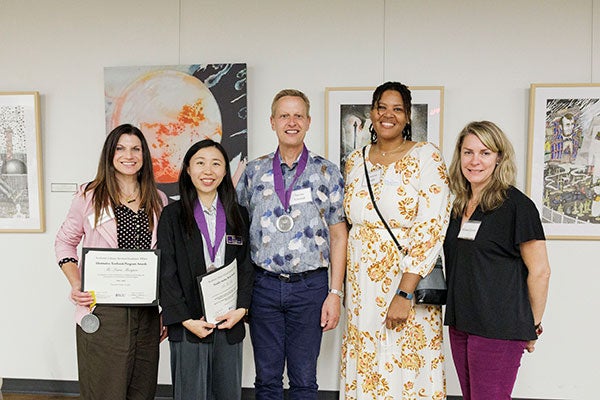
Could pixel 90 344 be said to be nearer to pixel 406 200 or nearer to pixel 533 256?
pixel 406 200

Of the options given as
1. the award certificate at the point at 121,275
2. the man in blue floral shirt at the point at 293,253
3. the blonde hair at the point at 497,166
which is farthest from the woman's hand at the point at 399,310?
the award certificate at the point at 121,275

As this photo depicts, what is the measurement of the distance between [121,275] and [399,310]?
126 centimetres

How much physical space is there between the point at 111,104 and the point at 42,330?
1741 mm

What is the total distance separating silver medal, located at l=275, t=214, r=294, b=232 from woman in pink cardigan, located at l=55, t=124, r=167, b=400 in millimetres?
578

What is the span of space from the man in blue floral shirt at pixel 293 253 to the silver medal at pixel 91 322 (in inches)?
28.2

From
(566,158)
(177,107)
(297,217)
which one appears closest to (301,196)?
(297,217)

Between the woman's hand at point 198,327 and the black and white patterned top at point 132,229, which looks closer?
the woman's hand at point 198,327

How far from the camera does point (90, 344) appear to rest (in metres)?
2.17

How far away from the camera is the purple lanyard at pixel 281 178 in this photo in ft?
7.48

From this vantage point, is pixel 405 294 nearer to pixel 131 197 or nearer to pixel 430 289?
pixel 430 289

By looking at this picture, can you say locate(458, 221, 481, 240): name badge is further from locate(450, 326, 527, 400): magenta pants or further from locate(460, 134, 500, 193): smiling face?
locate(450, 326, 527, 400): magenta pants

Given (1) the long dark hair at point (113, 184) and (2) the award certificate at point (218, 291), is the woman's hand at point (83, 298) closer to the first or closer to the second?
(1) the long dark hair at point (113, 184)

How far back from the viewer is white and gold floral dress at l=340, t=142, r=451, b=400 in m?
2.13

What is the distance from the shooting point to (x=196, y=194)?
2.20m
